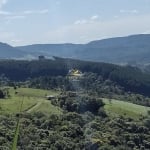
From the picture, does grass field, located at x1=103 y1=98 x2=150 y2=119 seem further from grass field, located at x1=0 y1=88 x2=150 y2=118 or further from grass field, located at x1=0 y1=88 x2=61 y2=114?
grass field, located at x1=0 y1=88 x2=61 y2=114

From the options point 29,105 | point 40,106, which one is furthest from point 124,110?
point 29,105

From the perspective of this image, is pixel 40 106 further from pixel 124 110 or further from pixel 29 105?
pixel 124 110

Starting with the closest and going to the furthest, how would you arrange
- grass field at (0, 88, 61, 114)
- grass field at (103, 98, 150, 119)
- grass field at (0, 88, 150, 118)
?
grass field at (0, 88, 61, 114), grass field at (0, 88, 150, 118), grass field at (103, 98, 150, 119)

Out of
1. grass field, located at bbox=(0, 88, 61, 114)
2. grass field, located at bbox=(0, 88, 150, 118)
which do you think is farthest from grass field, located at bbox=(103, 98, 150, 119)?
grass field, located at bbox=(0, 88, 61, 114)

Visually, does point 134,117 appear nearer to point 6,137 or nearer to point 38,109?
point 38,109

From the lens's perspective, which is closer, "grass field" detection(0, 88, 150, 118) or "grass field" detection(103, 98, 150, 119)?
"grass field" detection(0, 88, 150, 118)

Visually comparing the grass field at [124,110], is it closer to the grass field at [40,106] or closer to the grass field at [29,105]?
the grass field at [40,106]

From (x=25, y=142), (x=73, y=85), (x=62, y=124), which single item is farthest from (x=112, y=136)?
(x=73, y=85)

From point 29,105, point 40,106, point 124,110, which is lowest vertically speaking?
point 124,110

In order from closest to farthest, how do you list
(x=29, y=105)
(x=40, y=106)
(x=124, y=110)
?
1. (x=29, y=105)
2. (x=40, y=106)
3. (x=124, y=110)

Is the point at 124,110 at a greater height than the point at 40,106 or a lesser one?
lesser

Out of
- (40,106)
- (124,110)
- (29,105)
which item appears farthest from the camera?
(124,110)

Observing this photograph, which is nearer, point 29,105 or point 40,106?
point 29,105
